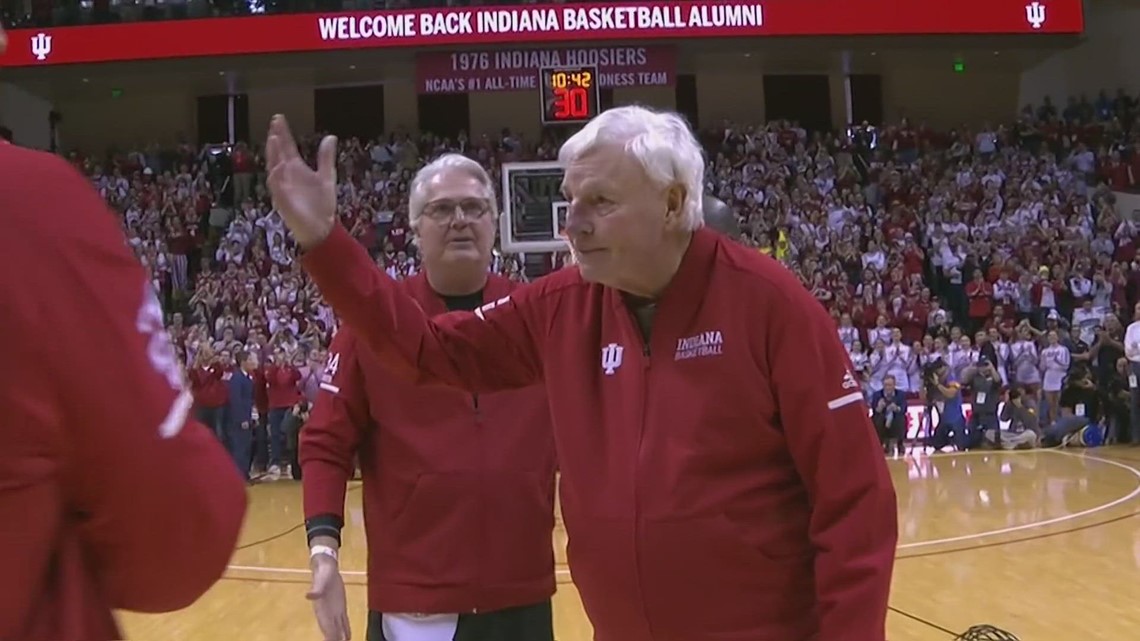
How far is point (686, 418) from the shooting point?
203 centimetres

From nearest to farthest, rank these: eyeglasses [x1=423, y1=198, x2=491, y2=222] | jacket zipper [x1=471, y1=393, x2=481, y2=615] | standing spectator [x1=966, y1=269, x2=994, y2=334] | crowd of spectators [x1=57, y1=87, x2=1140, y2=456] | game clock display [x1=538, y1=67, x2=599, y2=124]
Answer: jacket zipper [x1=471, y1=393, x2=481, y2=615]
eyeglasses [x1=423, y1=198, x2=491, y2=222]
game clock display [x1=538, y1=67, x2=599, y2=124]
crowd of spectators [x1=57, y1=87, x2=1140, y2=456]
standing spectator [x1=966, y1=269, x2=994, y2=334]

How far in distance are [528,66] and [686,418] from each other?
64.0 ft

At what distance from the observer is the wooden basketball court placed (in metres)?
6.25

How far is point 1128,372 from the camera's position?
15125mm

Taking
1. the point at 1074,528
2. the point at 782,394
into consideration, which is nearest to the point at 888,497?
the point at 782,394

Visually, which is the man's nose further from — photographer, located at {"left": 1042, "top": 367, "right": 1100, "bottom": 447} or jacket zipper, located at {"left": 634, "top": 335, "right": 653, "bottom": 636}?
photographer, located at {"left": 1042, "top": 367, "right": 1100, "bottom": 447}

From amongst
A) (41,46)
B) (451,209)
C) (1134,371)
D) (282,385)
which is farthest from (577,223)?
(41,46)

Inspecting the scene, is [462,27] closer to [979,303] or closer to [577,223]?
[979,303]

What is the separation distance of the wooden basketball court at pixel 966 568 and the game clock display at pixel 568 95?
6139mm

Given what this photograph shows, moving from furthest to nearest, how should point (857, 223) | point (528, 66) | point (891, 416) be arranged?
point (528, 66) < point (857, 223) < point (891, 416)

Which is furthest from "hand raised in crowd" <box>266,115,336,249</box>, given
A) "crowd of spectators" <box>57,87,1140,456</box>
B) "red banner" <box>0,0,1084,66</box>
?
"red banner" <box>0,0,1084,66</box>

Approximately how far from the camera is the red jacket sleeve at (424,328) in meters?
2.17

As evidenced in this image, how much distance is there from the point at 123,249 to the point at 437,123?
2539cm

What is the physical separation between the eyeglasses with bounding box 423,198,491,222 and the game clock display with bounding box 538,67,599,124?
12.7 metres
